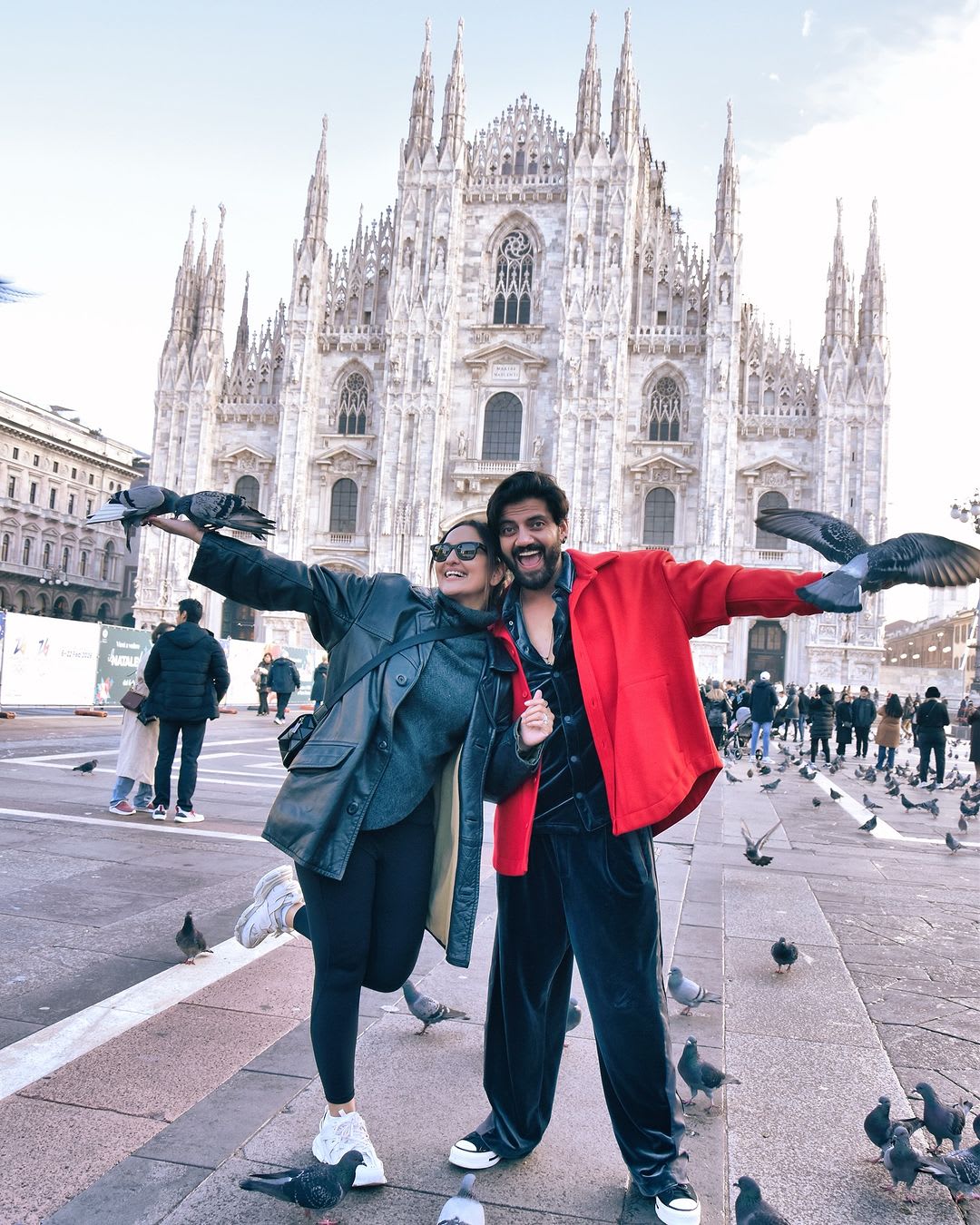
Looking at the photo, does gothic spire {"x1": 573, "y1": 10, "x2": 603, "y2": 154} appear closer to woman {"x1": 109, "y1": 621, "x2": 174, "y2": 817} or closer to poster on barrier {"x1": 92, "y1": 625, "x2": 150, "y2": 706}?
poster on barrier {"x1": 92, "y1": 625, "x2": 150, "y2": 706}

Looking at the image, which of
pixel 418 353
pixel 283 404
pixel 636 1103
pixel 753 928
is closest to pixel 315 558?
pixel 283 404

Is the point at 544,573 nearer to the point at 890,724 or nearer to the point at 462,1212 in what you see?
the point at 462,1212

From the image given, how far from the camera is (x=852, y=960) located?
174 inches

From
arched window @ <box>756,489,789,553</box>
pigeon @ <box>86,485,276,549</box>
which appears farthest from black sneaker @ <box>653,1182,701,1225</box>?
arched window @ <box>756,489,789,553</box>

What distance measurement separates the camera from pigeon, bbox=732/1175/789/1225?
6.63 feet

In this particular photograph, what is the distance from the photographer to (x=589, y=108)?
34.3 m

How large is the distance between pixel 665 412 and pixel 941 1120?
33.6 metres

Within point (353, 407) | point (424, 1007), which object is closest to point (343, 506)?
point (353, 407)

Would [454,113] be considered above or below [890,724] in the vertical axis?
above

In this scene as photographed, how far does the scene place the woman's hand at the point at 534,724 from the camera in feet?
7.33

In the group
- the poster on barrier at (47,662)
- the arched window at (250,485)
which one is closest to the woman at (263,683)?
the poster on barrier at (47,662)

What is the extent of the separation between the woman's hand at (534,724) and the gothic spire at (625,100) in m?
35.8

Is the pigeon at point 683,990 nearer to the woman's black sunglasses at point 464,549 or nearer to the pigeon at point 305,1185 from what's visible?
the pigeon at point 305,1185

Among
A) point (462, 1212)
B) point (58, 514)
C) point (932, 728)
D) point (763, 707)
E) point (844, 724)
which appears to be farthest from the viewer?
point (58, 514)
